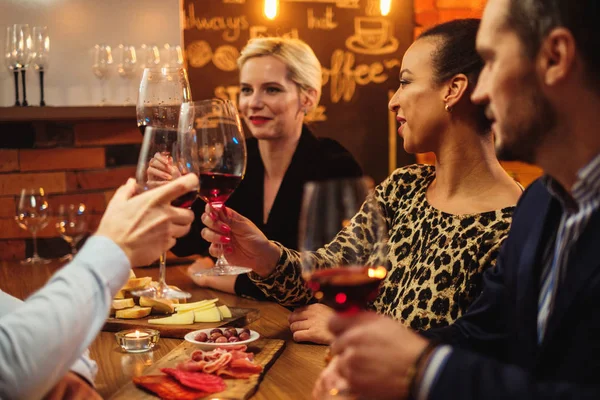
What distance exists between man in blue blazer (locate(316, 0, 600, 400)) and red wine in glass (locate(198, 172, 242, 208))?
548 mm

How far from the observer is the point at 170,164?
131cm

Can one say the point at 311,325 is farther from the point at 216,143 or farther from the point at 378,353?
the point at 378,353

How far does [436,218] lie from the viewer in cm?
178

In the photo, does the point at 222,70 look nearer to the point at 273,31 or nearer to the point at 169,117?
the point at 273,31

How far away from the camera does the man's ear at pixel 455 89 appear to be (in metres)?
1.76

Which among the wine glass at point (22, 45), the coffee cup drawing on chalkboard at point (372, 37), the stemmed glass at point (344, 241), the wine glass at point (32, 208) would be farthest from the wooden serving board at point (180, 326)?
the coffee cup drawing on chalkboard at point (372, 37)

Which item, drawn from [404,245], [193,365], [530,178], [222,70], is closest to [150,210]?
[193,365]

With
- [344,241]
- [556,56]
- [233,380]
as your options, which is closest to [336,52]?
[233,380]

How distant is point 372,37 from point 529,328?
433 cm

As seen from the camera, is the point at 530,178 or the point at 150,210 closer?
the point at 150,210

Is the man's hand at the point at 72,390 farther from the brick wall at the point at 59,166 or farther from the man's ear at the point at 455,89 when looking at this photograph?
the brick wall at the point at 59,166

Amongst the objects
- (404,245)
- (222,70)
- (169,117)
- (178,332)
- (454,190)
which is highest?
(222,70)

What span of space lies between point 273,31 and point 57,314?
165 inches

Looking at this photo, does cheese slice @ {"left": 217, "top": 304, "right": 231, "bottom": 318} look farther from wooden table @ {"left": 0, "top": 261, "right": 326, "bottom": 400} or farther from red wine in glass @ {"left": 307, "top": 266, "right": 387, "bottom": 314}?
red wine in glass @ {"left": 307, "top": 266, "right": 387, "bottom": 314}
